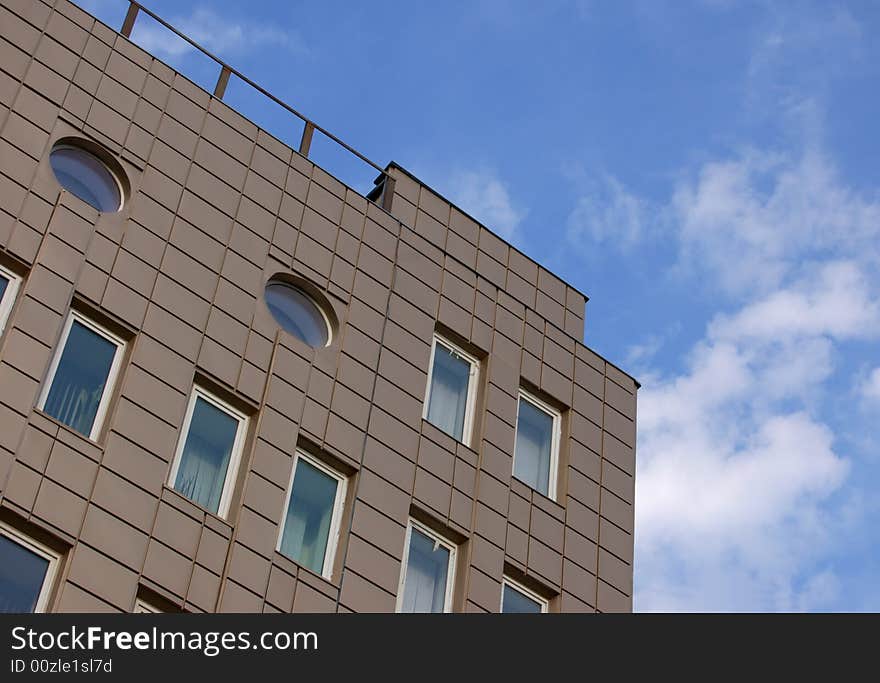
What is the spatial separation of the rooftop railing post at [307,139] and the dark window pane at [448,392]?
4.20 metres

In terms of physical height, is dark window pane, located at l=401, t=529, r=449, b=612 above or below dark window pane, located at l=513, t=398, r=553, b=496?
below

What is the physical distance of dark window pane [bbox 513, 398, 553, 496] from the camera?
2698cm

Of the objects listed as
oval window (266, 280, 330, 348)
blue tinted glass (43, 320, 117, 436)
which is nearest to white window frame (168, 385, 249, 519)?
blue tinted glass (43, 320, 117, 436)

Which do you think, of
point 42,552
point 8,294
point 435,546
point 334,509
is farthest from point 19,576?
point 435,546

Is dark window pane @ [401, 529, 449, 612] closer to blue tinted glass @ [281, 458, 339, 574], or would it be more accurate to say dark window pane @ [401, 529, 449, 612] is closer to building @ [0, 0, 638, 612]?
building @ [0, 0, 638, 612]

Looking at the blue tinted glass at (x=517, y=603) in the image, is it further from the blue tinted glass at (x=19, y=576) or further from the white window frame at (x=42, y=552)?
the blue tinted glass at (x=19, y=576)

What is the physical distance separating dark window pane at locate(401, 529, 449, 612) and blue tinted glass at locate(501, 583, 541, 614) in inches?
46.9

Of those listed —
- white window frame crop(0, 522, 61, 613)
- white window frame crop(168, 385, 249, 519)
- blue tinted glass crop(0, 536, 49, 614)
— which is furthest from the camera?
white window frame crop(168, 385, 249, 519)

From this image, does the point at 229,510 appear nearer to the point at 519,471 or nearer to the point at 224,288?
the point at 224,288

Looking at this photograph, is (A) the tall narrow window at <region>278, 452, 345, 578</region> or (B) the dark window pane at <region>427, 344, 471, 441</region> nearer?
(A) the tall narrow window at <region>278, 452, 345, 578</region>

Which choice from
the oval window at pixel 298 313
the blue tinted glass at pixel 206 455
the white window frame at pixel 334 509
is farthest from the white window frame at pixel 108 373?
the oval window at pixel 298 313

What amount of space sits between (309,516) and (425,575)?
7.33ft

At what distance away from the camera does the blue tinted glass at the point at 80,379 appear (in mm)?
21172

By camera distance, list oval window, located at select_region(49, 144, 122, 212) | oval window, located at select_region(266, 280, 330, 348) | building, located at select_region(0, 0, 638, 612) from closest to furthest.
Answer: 1. building, located at select_region(0, 0, 638, 612)
2. oval window, located at select_region(49, 144, 122, 212)
3. oval window, located at select_region(266, 280, 330, 348)
